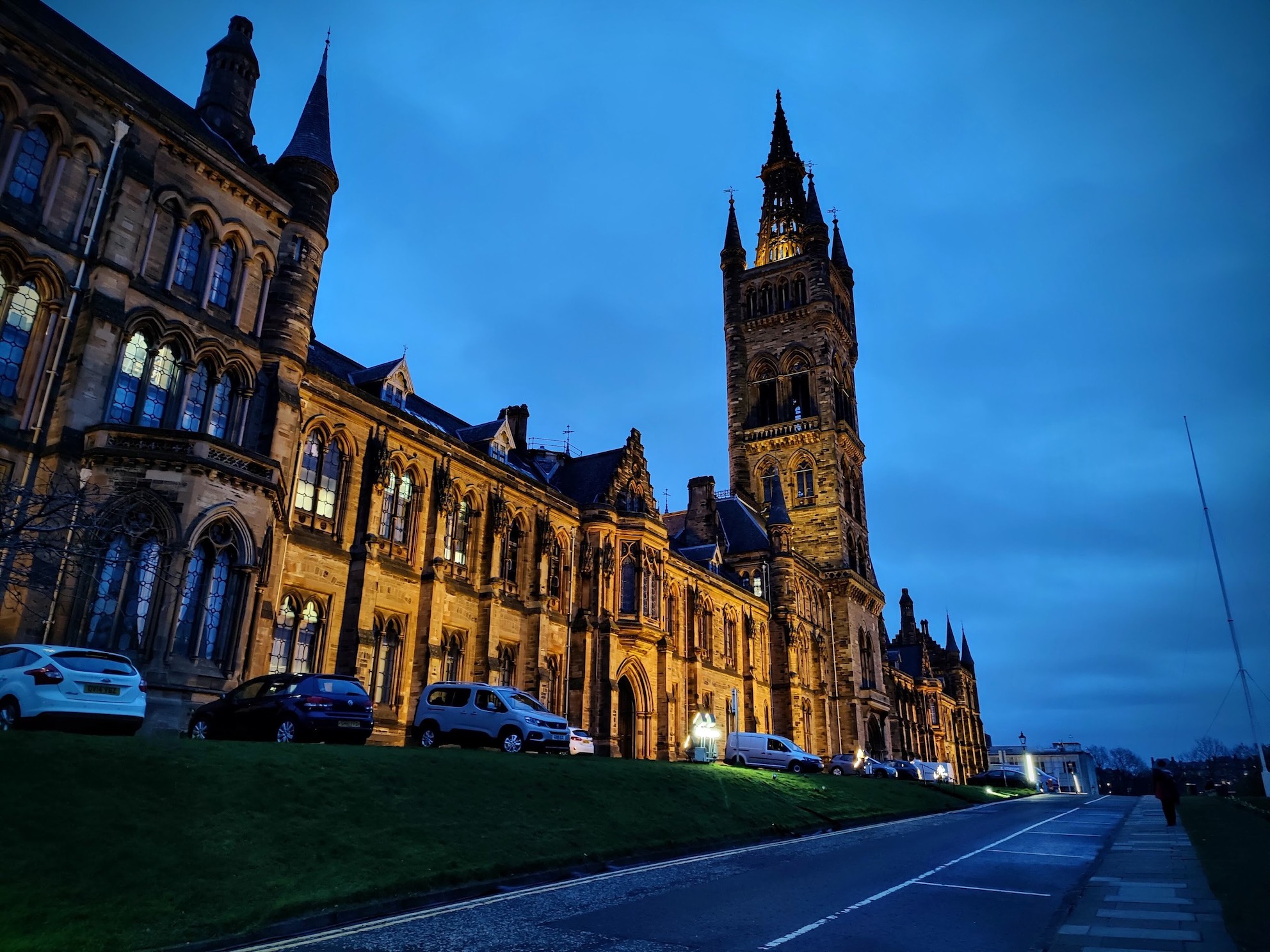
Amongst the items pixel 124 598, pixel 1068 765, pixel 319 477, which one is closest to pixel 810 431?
pixel 319 477

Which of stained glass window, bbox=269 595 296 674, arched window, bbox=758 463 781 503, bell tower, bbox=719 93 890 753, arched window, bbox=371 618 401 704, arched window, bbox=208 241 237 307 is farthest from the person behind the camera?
arched window, bbox=758 463 781 503

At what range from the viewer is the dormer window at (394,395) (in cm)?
3344

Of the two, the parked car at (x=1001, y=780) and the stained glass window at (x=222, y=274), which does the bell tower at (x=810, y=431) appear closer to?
the parked car at (x=1001, y=780)

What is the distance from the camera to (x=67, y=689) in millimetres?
14086

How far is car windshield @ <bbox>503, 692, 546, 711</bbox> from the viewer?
24.3 m

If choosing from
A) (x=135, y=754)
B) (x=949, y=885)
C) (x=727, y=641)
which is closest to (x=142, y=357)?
(x=135, y=754)

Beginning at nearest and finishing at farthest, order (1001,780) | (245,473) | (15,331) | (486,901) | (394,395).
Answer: (486,901) → (15,331) → (245,473) → (394,395) → (1001,780)

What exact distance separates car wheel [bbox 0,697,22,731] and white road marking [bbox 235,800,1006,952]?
26.5 feet

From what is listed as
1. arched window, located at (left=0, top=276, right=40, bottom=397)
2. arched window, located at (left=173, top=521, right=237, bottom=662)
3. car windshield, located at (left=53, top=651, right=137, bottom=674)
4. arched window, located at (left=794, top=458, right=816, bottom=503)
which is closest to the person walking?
car windshield, located at (left=53, top=651, right=137, bottom=674)

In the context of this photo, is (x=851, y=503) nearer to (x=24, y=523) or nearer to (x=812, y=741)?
(x=812, y=741)

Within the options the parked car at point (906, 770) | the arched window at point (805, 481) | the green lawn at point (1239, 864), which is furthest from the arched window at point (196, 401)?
the arched window at point (805, 481)

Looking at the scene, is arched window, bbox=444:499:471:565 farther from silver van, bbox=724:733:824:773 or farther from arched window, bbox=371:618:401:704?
silver van, bbox=724:733:824:773

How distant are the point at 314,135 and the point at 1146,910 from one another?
3230 cm

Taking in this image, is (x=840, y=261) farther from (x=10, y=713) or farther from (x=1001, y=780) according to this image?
(x=10, y=713)
